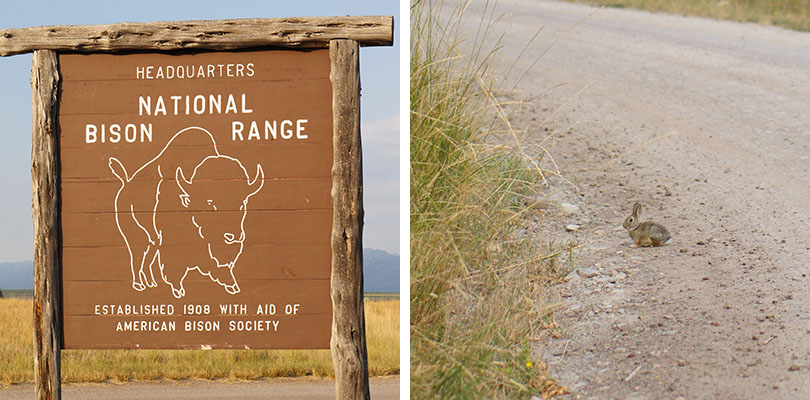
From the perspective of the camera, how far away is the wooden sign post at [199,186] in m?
4.11

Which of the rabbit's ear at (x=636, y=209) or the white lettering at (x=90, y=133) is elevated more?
the white lettering at (x=90, y=133)

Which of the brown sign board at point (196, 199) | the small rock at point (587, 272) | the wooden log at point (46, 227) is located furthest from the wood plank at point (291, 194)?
the small rock at point (587, 272)

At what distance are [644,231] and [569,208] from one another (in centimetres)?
75

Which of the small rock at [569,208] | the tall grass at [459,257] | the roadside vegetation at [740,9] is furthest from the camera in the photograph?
the roadside vegetation at [740,9]

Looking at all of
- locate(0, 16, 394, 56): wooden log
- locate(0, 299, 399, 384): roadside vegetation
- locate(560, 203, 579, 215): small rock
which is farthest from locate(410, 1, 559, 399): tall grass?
locate(0, 299, 399, 384): roadside vegetation

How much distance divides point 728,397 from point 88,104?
3775 millimetres

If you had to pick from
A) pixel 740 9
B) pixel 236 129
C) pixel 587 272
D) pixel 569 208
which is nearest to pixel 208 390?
pixel 569 208

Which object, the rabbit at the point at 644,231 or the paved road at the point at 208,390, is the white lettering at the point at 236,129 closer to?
Result: the rabbit at the point at 644,231

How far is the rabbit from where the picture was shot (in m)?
5.61

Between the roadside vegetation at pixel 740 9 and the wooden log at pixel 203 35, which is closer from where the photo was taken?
the wooden log at pixel 203 35

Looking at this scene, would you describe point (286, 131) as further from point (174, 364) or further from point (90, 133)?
point (174, 364)

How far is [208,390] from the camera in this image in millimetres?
8078

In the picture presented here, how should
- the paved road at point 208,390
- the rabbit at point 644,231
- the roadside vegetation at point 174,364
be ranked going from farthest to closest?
the roadside vegetation at point 174,364 → the paved road at point 208,390 → the rabbit at point 644,231

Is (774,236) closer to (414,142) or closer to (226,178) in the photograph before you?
(414,142)
